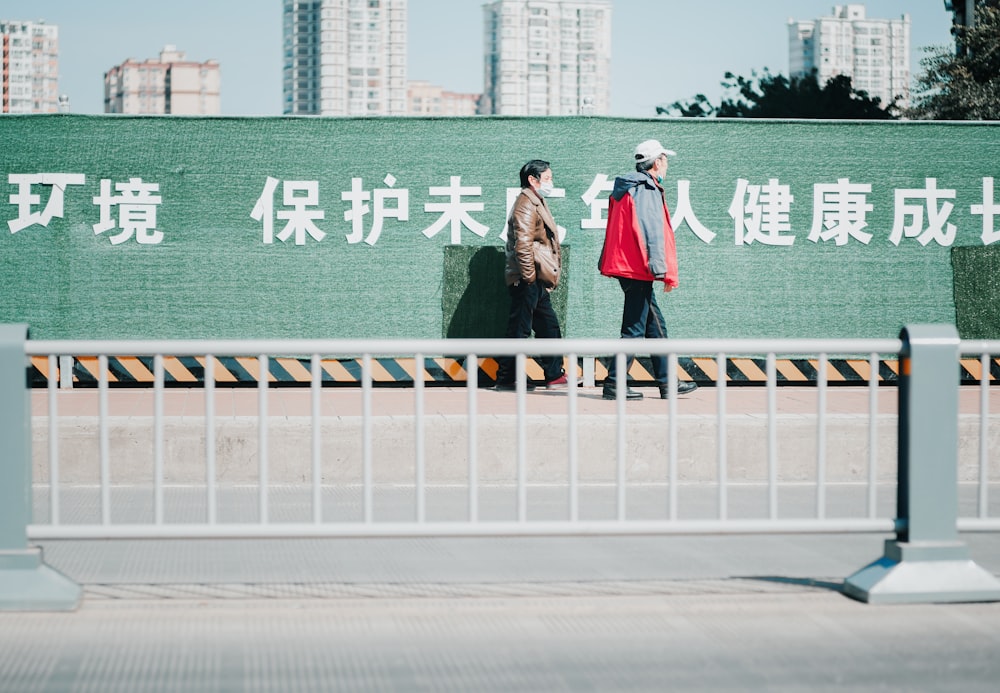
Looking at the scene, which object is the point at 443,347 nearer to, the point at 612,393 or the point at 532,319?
the point at 612,393

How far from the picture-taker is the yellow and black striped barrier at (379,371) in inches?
489

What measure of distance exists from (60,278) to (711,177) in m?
5.90

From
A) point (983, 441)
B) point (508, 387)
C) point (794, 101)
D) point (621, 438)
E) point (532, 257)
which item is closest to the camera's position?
point (621, 438)

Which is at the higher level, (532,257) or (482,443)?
(532,257)

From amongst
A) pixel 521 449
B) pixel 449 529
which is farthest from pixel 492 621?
pixel 521 449

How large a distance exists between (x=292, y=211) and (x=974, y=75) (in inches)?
879

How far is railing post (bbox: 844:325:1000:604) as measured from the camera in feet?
19.7

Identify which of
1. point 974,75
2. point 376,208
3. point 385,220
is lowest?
point 385,220

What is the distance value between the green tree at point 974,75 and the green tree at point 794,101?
952 centimetres

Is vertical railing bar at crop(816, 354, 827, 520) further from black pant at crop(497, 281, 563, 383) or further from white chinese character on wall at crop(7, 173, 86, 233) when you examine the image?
white chinese character on wall at crop(7, 173, 86, 233)

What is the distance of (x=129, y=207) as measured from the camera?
1248 centimetres

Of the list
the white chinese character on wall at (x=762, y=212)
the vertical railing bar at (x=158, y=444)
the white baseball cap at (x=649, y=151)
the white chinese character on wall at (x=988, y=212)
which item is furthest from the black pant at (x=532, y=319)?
the vertical railing bar at (x=158, y=444)

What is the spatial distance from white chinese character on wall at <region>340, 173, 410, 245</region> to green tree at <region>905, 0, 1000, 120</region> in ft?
64.3

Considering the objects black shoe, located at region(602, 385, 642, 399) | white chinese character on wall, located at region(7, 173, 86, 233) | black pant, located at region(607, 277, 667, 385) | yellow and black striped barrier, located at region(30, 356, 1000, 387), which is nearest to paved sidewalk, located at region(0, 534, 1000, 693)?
black shoe, located at region(602, 385, 642, 399)
